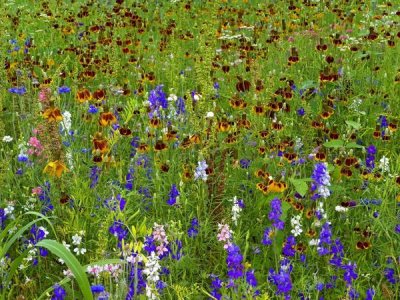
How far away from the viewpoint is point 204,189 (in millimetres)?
3078

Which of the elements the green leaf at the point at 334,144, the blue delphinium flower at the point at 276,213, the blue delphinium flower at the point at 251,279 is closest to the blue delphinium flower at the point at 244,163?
the green leaf at the point at 334,144

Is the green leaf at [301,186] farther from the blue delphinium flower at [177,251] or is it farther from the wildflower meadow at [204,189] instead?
the blue delphinium flower at [177,251]

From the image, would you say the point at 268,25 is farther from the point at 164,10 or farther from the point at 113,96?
the point at 113,96

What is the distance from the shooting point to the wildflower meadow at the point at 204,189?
2.49m

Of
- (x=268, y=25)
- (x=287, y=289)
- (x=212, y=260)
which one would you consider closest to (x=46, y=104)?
(x=212, y=260)

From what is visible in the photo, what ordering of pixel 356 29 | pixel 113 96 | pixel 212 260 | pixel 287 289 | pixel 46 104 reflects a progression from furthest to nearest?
pixel 356 29 → pixel 113 96 → pixel 46 104 → pixel 212 260 → pixel 287 289

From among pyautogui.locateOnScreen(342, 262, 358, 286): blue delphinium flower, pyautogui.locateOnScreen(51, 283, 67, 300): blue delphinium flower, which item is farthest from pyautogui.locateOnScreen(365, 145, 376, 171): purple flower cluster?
pyautogui.locateOnScreen(51, 283, 67, 300): blue delphinium flower

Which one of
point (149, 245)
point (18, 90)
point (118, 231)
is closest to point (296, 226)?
point (149, 245)

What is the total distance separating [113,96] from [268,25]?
259 cm

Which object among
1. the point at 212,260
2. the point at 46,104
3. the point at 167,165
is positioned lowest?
the point at 212,260

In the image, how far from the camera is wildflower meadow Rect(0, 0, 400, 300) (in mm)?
2486

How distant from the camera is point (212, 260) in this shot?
2.83 meters

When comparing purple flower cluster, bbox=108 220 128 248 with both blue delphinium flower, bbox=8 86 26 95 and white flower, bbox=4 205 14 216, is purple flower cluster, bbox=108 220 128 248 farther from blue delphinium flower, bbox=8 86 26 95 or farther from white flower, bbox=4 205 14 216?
blue delphinium flower, bbox=8 86 26 95

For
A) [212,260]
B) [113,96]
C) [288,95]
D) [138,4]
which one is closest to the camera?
[212,260]
